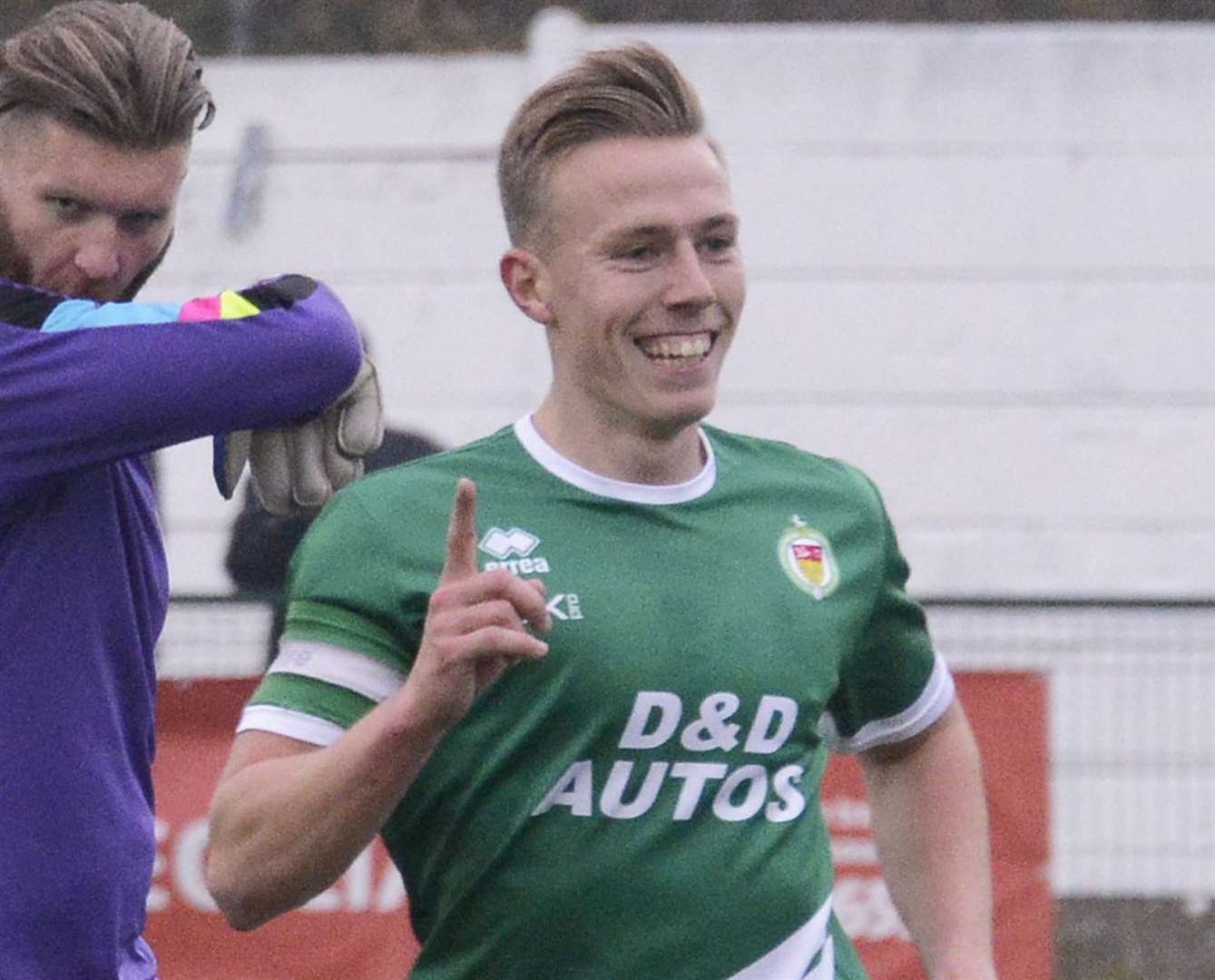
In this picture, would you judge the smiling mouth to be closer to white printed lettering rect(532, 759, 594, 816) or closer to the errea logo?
the errea logo

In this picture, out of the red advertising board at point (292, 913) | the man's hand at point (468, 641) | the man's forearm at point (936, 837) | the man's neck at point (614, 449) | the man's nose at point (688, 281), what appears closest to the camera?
the man's hand at point (468, 641)

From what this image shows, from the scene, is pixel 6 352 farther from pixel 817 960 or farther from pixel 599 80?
pixel 817 960

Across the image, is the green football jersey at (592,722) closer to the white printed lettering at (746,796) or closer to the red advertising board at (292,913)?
the white printed lettering at (746,796)

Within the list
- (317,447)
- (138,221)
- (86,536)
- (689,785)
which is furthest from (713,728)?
(138,221)

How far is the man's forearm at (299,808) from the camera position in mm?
2607

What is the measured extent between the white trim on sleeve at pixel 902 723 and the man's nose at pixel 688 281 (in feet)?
2.10

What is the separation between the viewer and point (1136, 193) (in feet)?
27.0

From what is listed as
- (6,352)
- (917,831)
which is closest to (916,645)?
(917,831)

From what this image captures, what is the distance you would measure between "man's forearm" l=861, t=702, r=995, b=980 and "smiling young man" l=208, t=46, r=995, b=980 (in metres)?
0.02

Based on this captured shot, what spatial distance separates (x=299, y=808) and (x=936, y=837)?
100 centimetres

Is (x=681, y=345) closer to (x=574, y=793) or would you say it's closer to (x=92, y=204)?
(x=574, y=793)

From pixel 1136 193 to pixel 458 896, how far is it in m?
5.75

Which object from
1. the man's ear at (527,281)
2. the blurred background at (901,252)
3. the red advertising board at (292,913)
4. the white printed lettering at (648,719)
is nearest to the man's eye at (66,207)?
the man's ear at (527,281)

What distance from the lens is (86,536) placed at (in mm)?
2906
